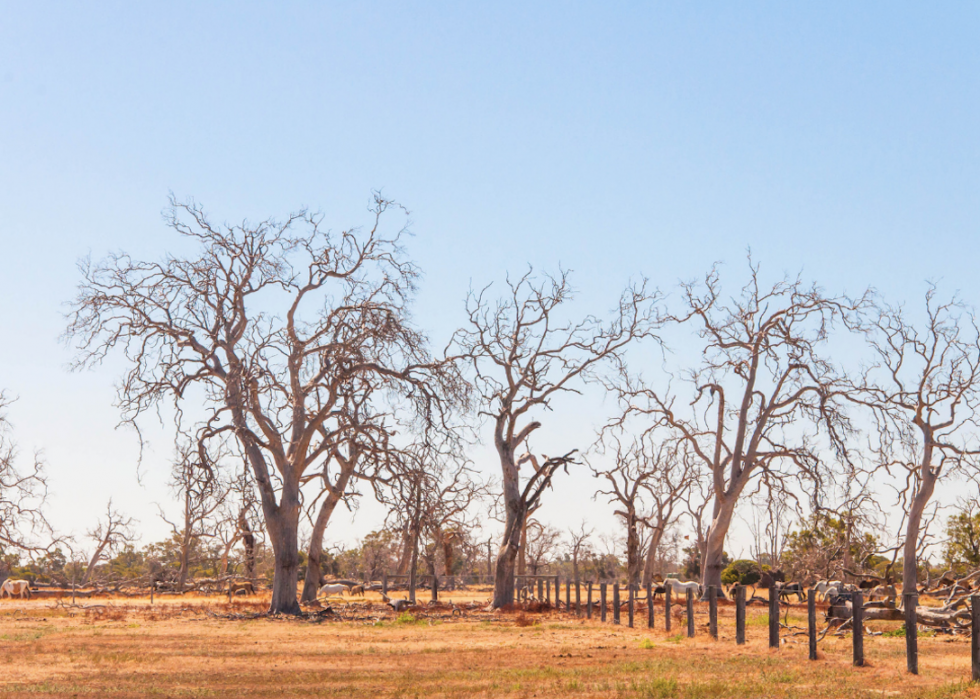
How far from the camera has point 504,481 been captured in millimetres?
34781

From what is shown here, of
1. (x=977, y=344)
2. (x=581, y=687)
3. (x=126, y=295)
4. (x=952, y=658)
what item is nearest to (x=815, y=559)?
(x=977, y=344)

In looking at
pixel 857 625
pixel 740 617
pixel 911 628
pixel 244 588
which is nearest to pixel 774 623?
pixel 740 617

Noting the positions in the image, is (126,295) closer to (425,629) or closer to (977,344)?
(425,629)

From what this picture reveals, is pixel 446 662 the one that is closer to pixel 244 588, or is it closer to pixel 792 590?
pixel 792 590

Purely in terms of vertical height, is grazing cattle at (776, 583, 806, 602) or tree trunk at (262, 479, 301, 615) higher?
tree trunk at (262, 479, 301, 615)

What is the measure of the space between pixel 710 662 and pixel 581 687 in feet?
12.4

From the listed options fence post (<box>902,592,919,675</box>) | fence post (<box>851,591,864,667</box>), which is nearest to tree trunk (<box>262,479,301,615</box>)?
fence post (<box>851,591,864,667</box>)

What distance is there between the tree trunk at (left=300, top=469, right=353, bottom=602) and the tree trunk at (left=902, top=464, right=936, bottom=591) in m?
22.4

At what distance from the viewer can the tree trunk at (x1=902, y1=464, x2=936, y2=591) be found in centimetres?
3875

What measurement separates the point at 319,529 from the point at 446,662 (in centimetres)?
1856

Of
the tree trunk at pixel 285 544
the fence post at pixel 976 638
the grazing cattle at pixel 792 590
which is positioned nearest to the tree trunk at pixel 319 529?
the tree trunk at pixel 285 544

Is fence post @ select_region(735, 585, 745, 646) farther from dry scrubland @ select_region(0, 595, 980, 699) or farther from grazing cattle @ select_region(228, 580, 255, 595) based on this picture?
grazing cattle @ select_region(228, 580, 255, 595)

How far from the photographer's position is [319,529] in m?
33.8

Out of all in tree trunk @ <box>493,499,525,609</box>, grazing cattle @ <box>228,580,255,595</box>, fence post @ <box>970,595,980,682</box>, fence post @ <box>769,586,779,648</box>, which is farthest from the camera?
grazing cattle @ <box>228,580,255,595</box>
